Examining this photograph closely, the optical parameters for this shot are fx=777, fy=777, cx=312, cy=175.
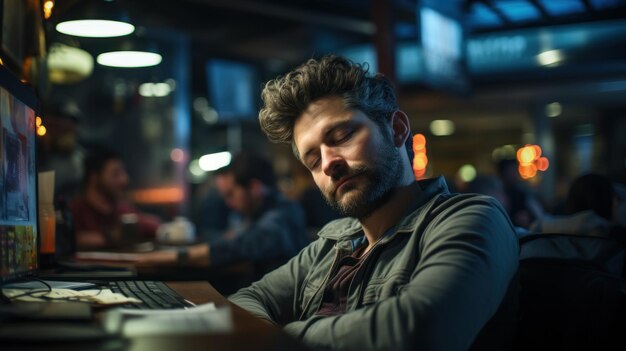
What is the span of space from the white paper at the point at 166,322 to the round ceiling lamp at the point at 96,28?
2775mm

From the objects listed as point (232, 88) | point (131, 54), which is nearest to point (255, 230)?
point (131, 54)

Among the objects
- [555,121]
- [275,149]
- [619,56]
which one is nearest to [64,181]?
[619,56]

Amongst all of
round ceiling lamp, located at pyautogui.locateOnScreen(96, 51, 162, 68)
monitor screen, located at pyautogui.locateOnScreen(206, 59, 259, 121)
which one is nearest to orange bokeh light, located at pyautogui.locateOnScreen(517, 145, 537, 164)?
monitor screen, located at pyautogui.locateOnScreen(206, 59, 259, 121)

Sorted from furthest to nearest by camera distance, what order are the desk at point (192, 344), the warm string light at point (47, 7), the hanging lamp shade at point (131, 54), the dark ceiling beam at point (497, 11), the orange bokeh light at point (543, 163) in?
the orange bokeh light at point (543, 163) → the dark ceiling beam at point (497, 11) → the hanging lamp shade at point (131, 54) → the warm string light at point (47, 7) → the desk at point (192, 344)

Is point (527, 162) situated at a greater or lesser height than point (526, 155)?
lesser

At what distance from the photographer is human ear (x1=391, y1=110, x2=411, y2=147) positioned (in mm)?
2205

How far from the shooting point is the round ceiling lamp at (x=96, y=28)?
402cm

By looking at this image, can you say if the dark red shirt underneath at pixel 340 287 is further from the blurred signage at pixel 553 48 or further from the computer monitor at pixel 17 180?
the blurred signage at pixel 553 48

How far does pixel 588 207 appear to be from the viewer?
366 centimetres

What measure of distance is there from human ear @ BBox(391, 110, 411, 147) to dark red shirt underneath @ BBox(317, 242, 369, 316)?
1.14 ft

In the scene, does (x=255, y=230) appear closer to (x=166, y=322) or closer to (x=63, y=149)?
(x=63, y=149)

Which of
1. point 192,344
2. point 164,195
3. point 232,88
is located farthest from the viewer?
point 232,88

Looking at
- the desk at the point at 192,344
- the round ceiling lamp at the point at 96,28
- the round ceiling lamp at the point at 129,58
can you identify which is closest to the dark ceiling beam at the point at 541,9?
the round ceiling lamp at the point at 129,58

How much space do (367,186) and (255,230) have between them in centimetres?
243
